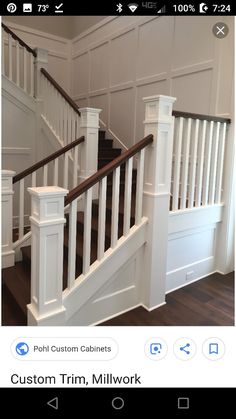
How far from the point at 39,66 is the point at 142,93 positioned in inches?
57.4

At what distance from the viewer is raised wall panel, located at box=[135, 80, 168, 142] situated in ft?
11.6

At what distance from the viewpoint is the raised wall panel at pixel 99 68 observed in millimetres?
4453

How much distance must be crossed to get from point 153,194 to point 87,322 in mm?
1016

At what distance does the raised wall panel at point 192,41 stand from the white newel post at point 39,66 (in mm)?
1772

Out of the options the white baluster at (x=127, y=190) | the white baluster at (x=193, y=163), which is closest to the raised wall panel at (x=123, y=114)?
the white baluster at (x=193, y=163)

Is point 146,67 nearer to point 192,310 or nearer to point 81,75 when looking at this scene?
point 81,75

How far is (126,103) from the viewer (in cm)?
412

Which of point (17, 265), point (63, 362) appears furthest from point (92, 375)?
point (17, 265)

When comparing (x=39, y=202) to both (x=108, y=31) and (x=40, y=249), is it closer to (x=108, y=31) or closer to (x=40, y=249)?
(x=40, y=249)

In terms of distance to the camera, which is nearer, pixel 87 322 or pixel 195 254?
pixel 87 322

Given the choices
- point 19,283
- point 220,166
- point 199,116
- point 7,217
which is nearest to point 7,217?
point 7,217

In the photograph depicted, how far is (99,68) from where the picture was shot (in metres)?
4.62
